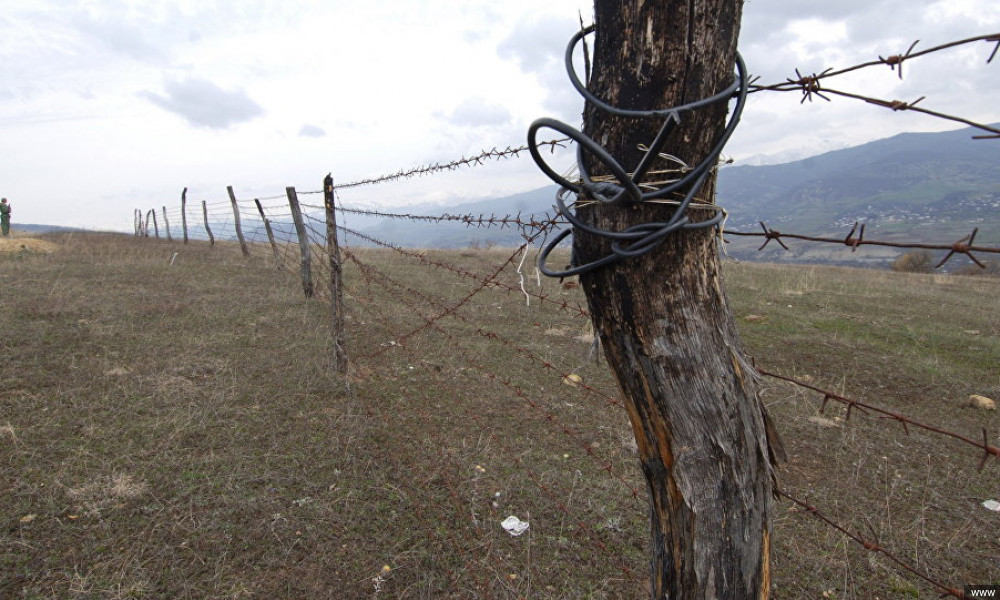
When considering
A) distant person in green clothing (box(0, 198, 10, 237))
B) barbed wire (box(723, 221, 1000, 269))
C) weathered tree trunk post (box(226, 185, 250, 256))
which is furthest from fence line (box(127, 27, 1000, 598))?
distant person in green clothing (box(0, 198, 10, 237))

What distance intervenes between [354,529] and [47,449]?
2529mm

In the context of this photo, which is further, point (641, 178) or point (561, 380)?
point (561, 380)

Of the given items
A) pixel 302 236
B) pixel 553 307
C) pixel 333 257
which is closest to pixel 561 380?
pixel 333 257

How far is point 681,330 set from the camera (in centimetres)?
125

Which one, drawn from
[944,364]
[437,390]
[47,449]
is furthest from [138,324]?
[944,364]

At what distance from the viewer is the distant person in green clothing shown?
14.8m

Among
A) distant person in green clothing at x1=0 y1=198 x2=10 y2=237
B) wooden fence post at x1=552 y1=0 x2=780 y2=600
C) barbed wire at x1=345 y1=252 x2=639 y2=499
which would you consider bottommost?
barbed wire at x1=345 y1=252 x2=639 y2=499

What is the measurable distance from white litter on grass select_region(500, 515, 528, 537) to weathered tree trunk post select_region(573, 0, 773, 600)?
1.70 m

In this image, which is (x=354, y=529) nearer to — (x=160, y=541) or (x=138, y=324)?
(x=160, y=541)

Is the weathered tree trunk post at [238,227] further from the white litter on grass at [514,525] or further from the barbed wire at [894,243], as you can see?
the barbed wire at [894,243]

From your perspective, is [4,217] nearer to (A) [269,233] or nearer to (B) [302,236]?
(A) [269,233]

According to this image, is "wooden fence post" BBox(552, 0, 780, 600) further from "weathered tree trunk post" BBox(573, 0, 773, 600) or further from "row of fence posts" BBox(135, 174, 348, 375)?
"row of fence posts" BBox(135, 174, 348, 375)

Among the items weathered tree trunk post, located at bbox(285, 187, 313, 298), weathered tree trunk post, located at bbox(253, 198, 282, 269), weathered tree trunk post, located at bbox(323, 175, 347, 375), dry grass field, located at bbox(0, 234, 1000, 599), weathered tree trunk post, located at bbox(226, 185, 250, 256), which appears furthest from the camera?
weathered tree trunk post, located at bbox(226, 185, 250, 256)

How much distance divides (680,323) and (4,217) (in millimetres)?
21592
